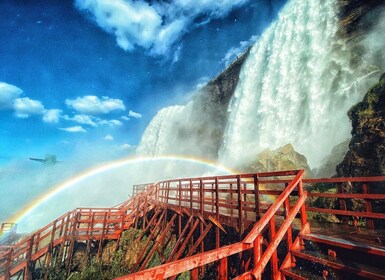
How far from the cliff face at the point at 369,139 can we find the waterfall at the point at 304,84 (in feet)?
31.1

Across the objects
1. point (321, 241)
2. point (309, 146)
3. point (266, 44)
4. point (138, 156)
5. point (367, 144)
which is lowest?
point (321, 241)

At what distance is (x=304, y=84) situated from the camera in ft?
72.0

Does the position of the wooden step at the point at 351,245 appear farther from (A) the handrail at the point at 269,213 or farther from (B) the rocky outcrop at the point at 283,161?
(B) the rocky outcrop at the point at 283,161

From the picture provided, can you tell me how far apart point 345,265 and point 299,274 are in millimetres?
663

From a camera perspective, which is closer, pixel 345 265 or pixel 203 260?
pixel 203 260

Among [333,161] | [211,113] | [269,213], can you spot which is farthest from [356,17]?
[211,113]

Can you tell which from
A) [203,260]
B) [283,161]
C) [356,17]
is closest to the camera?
[203,260]

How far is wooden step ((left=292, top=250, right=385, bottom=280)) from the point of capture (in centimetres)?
298

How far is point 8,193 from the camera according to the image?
135 metres

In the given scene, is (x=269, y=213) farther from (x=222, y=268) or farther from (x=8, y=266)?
(x=8, y=266)

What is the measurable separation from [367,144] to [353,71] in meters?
13.5

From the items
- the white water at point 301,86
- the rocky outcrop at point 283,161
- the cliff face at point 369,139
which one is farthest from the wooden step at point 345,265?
the white water at point 301,86

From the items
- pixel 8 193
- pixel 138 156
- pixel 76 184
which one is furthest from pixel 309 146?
pixel 8 193

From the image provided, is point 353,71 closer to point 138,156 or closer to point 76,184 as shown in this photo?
point 138,156
